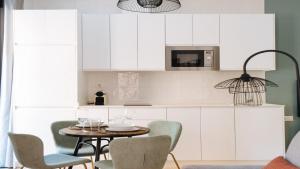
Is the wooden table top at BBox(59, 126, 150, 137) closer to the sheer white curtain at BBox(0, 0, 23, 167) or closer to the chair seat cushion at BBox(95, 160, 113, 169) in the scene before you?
the chair seat cushion at BBox(95, 160, 113, 169)

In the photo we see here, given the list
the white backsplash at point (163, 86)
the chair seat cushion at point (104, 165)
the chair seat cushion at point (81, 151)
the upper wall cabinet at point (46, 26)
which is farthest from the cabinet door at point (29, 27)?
the chair seat cushion at point (104, 165)

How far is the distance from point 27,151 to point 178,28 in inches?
110

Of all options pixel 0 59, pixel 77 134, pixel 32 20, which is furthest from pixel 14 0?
pixel 77 134

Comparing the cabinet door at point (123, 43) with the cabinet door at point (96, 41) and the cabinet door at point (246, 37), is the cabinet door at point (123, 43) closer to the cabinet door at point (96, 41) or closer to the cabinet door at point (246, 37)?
the cabinet door at point (96, 41)

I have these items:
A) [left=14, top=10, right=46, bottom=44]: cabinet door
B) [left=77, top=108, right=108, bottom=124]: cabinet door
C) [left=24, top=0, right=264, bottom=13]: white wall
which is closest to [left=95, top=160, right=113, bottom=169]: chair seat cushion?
[left=77, top=108, right=108, bottom=124]: cabinet door

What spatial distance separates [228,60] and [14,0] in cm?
307

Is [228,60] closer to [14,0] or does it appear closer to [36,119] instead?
[36,119]

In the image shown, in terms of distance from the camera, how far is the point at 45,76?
435 centimetres

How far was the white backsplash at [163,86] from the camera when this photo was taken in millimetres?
5105

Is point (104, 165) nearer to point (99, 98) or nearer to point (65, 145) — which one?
point (65, 145)

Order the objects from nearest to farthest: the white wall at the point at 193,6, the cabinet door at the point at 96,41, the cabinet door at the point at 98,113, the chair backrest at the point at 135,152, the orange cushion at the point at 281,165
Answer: the orange cushion at the point at 281,165
the chair backrest at the point at 135,152
the cabinet door at the point at 98,113
the cabinet door at the point at 96,41
the white wall at the point at 193,6

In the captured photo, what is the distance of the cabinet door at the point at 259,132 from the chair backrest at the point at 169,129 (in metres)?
1.34

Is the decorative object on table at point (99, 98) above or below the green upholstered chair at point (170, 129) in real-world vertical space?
above

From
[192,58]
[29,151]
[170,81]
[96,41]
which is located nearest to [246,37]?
[192,58]
